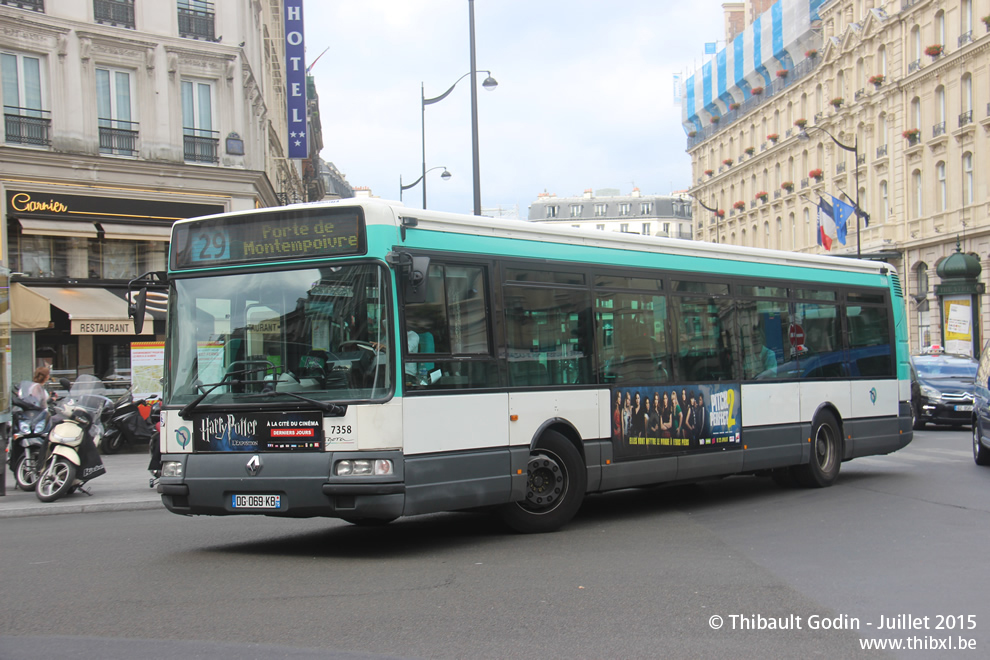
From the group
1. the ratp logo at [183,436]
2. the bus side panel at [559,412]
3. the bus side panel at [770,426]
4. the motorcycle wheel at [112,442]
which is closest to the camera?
the ratp logo at [183,436]

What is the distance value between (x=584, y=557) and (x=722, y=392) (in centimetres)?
406

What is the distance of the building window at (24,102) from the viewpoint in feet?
77.5

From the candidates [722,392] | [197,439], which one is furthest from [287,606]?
[722,392]

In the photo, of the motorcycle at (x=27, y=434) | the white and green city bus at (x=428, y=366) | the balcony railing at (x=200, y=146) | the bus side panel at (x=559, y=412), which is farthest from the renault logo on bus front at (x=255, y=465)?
the balcony railing at (x=200, y=146)

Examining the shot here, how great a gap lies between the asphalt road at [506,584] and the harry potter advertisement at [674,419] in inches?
28.6

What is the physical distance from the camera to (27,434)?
1381cm

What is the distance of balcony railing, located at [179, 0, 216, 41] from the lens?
26.3 metres

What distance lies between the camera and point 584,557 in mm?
8141

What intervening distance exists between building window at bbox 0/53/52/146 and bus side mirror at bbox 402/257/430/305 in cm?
1894

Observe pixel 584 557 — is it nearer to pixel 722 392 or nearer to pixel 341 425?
pixel 341 425

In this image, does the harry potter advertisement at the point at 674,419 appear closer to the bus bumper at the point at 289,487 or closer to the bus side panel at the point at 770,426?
the bus side panel at the point at 770,426

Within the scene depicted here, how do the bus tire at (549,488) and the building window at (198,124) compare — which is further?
the building window at (198,124)

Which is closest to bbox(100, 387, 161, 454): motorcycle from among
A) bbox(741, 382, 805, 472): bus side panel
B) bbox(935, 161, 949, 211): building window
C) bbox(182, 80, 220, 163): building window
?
bbox(182, 80, 220, 163): building window

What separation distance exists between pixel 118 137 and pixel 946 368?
20.8m
